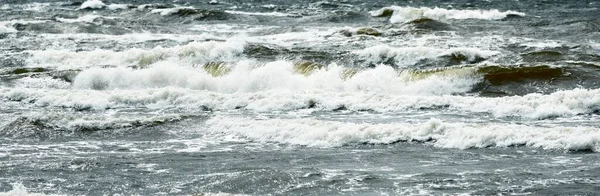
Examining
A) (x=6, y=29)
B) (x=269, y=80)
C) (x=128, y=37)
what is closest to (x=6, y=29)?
(x=6, y=29)

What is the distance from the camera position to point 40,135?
1778 centimetres

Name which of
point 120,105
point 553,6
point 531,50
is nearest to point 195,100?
point 120,105

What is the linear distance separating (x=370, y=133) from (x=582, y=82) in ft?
24.8

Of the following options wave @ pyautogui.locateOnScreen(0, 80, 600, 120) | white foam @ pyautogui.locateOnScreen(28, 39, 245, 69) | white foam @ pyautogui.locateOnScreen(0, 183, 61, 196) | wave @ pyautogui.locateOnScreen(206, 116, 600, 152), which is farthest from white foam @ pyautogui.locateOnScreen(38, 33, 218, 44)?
white foam @ pyautogui.locateOnScreen(0, 183, 61, 196)

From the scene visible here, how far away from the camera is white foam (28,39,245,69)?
27.3 metres

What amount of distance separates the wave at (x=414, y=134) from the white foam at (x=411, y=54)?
27.5ft

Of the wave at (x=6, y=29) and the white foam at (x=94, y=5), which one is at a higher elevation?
the wave at (x=6, y=29)

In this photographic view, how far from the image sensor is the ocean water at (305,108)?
Answer: 13.5m

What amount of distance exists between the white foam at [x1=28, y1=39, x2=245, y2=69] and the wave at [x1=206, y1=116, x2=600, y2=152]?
31.2ft

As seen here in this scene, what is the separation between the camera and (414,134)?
1641 cm

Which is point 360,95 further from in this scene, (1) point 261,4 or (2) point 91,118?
(1) point 261,4

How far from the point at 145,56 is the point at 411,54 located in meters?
7.86

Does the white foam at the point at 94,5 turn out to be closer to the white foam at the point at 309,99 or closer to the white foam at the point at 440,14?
the white foam at the point at 440,14

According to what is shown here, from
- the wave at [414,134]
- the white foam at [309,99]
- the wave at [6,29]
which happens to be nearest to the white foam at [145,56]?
the white foam at [309,99]
